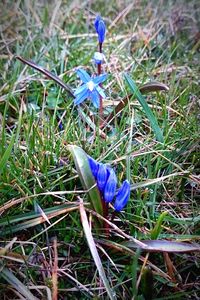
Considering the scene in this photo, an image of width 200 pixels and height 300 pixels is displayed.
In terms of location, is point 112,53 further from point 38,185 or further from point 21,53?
point 38,185

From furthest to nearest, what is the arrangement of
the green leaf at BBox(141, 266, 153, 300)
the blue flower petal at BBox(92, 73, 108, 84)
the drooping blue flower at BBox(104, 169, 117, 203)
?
the blue flower petal at BBox(92, 73, 108, 84) → the drooping blue flower at BBox(104, 169, 117, 203) → the green leaf at BBox(141, 266, 153, 300)

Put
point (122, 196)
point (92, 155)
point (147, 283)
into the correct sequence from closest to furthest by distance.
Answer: point (147, 283) < point (122, 196) < point (92, 155)

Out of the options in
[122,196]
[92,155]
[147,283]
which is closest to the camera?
[147,283]

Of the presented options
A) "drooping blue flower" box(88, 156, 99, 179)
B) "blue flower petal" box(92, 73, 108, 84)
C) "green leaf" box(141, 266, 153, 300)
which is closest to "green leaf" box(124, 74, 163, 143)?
"blue flower petal" box(92, 73, 108, 84)

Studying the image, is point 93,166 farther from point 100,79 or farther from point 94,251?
point 100,79

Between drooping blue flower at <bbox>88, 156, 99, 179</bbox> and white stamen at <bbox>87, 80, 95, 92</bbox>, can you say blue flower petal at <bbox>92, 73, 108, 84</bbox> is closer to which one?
white stamen at <bbox>87, 80, 95, 92</bbox>

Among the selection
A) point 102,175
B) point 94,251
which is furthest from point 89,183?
point 94,251

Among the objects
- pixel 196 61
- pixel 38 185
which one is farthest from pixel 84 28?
pixel 38 185

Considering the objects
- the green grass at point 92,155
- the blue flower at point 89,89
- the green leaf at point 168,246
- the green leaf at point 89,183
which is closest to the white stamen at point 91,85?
the blue flower at point 89,89
